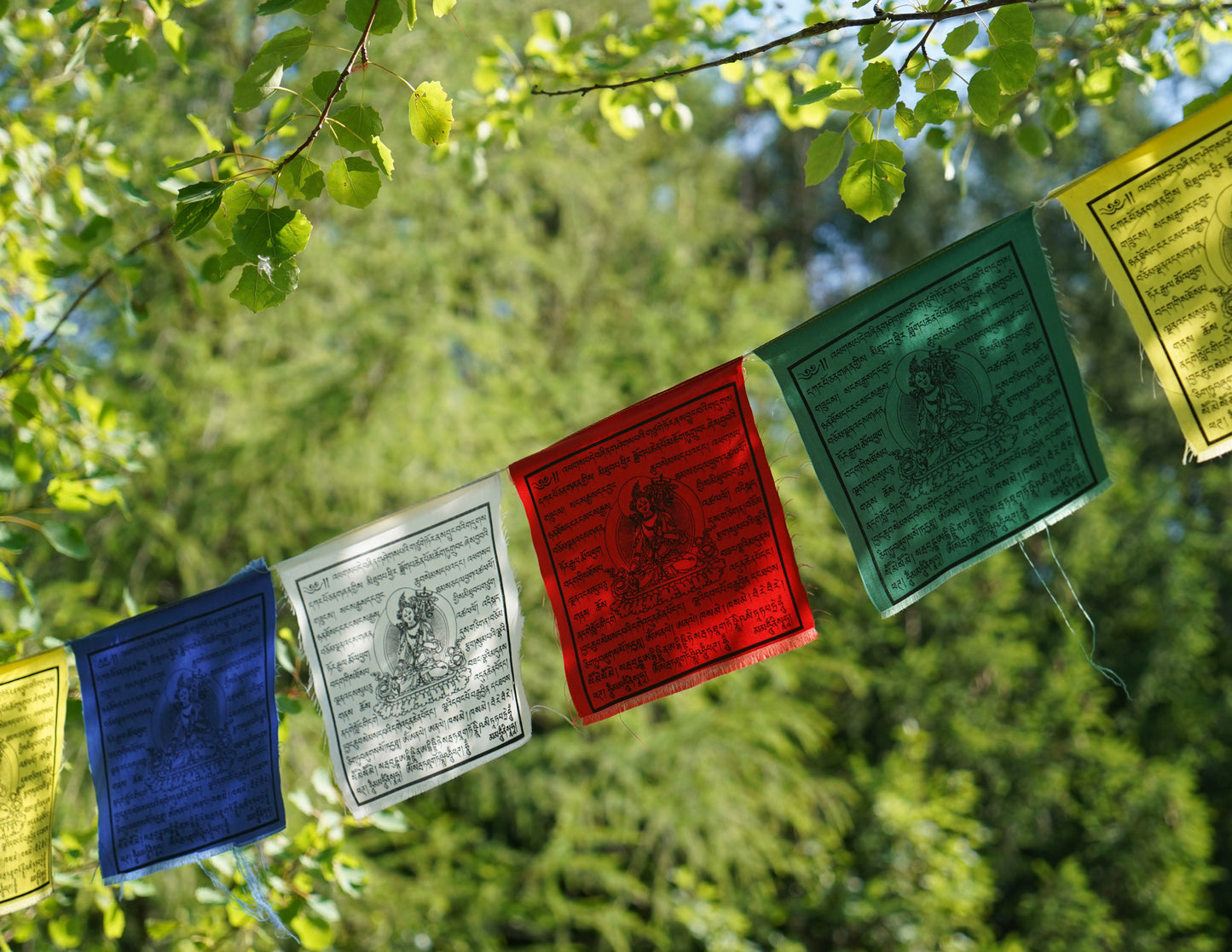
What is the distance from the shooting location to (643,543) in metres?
1.24

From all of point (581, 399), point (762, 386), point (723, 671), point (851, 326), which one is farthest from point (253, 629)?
point (762, 386)

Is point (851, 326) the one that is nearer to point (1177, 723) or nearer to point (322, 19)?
point (322, 19)

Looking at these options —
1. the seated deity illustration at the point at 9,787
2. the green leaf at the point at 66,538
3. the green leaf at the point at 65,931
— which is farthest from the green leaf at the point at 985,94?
the green leaf at the point at 65,931

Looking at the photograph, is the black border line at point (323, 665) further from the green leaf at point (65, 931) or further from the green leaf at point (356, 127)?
the green leaf at point (65, 931)

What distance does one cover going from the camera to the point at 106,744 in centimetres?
142

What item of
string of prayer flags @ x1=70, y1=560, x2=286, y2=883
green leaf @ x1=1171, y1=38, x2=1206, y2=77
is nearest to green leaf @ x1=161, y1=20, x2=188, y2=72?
string of prayer flags @ x1=70, y1=560, x2=286, y2=883

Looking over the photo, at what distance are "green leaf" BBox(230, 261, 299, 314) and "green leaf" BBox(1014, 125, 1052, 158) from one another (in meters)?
1.37

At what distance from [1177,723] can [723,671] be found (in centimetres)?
528

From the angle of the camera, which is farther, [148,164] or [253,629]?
[148,164]

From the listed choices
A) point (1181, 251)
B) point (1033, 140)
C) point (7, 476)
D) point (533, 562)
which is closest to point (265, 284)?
point (7, 476)

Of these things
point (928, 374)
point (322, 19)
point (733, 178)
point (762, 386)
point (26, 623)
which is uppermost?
point (322, 19)

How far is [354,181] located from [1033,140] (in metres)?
1.31

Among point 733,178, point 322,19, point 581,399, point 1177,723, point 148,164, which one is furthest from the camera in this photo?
point 733,178

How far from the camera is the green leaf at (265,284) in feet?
3.08
